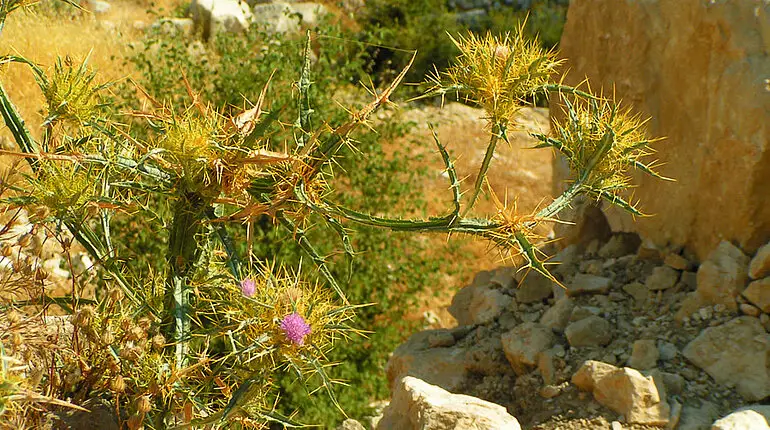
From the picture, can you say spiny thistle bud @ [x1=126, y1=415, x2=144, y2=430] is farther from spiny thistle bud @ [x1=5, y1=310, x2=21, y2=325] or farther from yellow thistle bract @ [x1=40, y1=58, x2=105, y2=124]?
yellow thistle bract @ [x1=40, y1=58, x2=105, y2=124]

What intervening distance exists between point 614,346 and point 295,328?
5.76 feet

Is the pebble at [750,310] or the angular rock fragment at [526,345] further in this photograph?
the angular rock fragment at [526,345]

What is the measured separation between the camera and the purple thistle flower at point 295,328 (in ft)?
5.37

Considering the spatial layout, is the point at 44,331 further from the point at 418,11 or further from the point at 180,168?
the point at 418,11

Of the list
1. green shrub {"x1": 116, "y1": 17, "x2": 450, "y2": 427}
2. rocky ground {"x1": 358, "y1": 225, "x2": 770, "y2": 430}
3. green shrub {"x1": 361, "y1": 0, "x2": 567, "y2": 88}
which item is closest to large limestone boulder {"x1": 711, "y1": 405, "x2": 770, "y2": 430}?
rocky ground {"x1": 358, "y1": 225, "x2": 770, "y2": 430}

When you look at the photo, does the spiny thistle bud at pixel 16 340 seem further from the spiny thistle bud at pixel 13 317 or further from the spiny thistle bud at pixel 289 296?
the spiny thistle bud at pixel 289 296

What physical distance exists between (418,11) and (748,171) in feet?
28.9

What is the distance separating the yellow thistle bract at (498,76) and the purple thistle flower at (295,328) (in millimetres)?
510

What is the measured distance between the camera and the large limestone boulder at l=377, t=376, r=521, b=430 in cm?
227

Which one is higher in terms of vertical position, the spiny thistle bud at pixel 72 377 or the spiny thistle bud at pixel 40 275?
the spiny thistle bud at pixel 40 275

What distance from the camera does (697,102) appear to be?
332 centimetres

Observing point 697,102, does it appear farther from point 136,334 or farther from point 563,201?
point 136,334

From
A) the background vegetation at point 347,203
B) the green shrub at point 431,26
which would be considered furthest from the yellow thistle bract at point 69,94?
the green shrub at point 431,26

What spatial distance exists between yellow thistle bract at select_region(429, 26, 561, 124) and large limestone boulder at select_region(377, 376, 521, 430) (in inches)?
35.4
